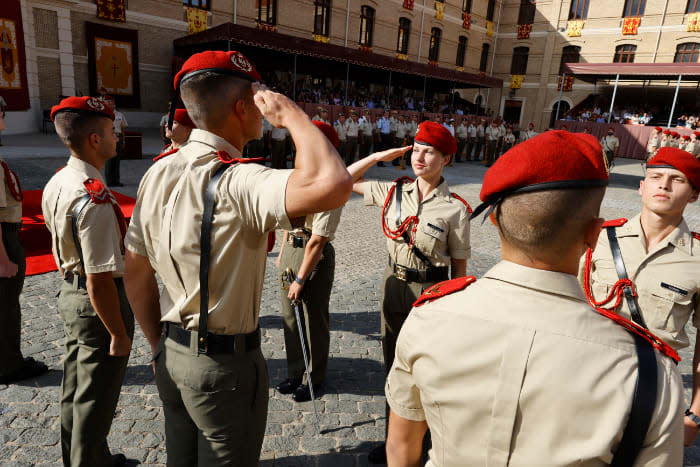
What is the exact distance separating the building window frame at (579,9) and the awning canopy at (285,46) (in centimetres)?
1618

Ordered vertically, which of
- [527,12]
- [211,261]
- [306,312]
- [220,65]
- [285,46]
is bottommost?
[306,312]

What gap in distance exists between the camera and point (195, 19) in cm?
2089

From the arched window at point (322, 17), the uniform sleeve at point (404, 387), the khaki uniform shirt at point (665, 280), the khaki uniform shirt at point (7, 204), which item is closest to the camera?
the uniform sleeve at point (404, 387)

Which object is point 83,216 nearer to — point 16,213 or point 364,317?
point 16,213

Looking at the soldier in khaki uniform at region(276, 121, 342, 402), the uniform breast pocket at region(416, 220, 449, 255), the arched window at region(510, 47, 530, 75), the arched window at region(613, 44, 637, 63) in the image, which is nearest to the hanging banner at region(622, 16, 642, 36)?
the arched window at region(613, 44, 637, 63)

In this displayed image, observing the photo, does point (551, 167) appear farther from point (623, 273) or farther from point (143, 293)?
point (623, 273)

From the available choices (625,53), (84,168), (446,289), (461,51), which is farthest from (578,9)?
(446,289)

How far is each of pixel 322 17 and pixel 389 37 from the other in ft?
18.2

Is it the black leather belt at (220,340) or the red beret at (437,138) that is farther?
the red beret at (437,138)

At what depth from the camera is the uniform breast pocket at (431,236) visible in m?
3.00

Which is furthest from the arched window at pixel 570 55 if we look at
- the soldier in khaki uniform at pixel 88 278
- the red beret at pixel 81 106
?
the soldier in khaki uniform at pixel 88 278

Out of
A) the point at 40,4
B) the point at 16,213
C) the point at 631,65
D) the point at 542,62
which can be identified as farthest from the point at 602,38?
the point at 16,213

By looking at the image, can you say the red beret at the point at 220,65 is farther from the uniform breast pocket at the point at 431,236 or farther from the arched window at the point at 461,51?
the arched window at the point at 461,51

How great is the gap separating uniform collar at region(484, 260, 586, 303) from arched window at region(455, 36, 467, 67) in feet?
122
